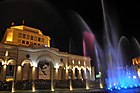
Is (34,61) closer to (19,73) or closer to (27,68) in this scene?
(27,68)

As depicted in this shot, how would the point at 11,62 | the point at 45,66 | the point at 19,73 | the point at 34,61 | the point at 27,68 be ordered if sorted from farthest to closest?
the point at 45,66, the point at 34,61, the point at 27,68, the point at 11,62, the point at 19,73

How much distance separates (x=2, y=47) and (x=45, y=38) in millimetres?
19896

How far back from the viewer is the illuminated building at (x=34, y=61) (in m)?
33.8

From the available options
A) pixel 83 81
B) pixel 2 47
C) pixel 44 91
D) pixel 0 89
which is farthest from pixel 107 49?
pixel 2 47

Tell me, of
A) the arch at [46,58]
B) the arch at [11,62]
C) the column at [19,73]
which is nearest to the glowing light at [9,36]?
the arch at [11,62]

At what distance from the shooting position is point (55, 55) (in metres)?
41.4

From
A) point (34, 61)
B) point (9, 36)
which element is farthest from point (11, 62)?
point (9, 36)

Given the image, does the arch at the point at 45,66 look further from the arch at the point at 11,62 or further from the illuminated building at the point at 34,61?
the arch at the point at 11,62

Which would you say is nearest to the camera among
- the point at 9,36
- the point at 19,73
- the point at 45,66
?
the point at 19,73

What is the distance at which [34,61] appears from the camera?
3694cm

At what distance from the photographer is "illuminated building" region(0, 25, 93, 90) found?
1332 inches

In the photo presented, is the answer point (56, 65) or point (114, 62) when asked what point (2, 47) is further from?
point (114, 62)

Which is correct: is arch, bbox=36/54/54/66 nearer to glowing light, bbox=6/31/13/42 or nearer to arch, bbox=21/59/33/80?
arch, bbox=21/59/33/80

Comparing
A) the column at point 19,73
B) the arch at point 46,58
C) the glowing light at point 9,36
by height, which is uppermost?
the glowing light at point 9,36
